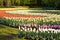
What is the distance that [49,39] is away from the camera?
7.61 metres

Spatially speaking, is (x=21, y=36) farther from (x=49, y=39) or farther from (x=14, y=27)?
(x=14, y=27)

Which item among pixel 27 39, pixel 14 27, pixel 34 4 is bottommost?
pixel 34 4

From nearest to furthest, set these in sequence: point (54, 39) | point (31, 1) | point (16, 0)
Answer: point (54, 39) → point (16, 0) → point (31, 1)

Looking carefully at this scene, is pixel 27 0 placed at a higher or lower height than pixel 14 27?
lower

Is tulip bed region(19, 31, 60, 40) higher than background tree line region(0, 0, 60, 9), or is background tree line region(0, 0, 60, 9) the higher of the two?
tulip bed region(19, 31, 60, 40)

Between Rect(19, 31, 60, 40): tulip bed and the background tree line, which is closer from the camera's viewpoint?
Rect(19, 31, 60, 40): tulip bed

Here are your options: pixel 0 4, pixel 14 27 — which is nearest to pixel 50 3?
pixel 0 4

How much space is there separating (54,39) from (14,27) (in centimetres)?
524

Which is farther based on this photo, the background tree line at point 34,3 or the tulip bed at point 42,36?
the background tree line at point 34,3

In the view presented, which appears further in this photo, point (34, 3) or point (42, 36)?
point (34, 3)

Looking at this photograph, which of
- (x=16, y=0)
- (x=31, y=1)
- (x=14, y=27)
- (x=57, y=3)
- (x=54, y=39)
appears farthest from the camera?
(x=31, y=1)

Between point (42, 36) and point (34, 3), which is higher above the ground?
point (42, 36)

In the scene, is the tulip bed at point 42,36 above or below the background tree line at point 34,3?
above

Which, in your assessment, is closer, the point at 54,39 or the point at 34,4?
the point at 54,39
